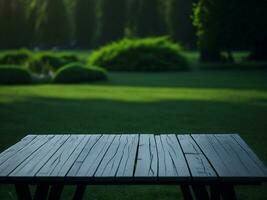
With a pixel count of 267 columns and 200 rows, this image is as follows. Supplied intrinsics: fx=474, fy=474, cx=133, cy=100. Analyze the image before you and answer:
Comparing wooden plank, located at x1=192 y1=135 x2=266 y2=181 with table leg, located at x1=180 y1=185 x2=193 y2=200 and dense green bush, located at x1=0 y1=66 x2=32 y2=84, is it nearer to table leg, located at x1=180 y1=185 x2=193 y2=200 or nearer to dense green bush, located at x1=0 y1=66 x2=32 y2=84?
table leg, located at x1=180 y1=185 x2=193 y2=200

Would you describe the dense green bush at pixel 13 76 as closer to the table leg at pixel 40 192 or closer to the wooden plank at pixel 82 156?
the wooden plank at pixel 82 156

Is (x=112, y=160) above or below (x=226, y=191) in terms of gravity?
above

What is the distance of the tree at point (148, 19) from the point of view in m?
60.0

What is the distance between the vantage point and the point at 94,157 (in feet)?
12.0

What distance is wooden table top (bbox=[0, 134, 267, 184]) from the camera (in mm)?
3111

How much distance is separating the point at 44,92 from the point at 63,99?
2730 millimetres

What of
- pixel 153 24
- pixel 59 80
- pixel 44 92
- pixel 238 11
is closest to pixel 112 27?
pixel 153 24

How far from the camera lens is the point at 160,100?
14.2 meters

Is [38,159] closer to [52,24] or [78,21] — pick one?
[52,24]

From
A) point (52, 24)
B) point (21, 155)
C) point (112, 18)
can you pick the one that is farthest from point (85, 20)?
point (21, 155)

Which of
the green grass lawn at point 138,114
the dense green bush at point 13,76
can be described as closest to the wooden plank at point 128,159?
the green grass lawn at point 138,114

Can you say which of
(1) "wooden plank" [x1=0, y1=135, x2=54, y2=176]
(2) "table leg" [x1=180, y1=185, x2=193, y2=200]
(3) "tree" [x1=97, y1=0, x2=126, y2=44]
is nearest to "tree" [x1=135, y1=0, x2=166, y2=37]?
(3) "tree" [x1=97, y1=0, x2=126, y2=44]

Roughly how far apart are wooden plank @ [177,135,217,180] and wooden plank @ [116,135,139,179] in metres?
0.41

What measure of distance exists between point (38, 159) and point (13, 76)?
19.4 metres
